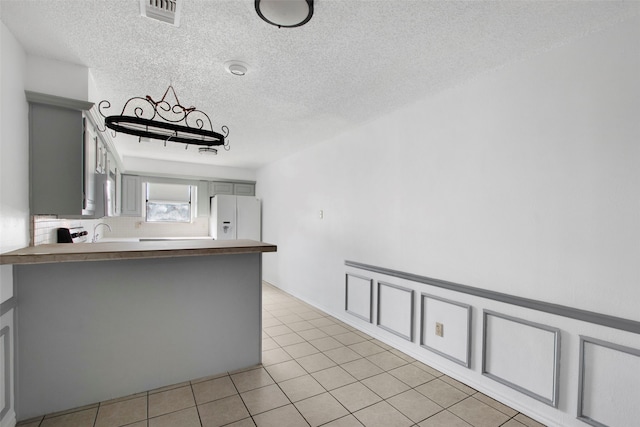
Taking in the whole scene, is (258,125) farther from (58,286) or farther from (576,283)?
(576,283)

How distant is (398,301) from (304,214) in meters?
2.25

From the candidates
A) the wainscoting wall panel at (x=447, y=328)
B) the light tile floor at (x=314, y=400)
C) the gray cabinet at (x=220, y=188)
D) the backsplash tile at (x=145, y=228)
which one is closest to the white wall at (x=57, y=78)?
the backsplash tile at (x=145, y=228)

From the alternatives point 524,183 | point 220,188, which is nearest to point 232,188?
point 220,188

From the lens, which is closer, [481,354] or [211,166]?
[481,354]

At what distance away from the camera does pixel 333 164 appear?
4.23 metres

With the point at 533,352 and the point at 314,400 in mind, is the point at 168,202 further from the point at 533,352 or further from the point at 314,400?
the point at 533,352

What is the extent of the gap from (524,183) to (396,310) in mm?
1721

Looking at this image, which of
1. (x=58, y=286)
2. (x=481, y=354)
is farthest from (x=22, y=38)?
(x=481, y=354)

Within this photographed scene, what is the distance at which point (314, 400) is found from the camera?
7.55 feet

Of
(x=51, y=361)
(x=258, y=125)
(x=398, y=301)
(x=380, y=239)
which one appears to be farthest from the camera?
(x=258, y=125)

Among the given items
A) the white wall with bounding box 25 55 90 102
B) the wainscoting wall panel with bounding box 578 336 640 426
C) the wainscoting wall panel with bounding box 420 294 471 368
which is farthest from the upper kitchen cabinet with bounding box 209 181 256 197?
the wainscoting wall panel with bounding box 578 336 640 426

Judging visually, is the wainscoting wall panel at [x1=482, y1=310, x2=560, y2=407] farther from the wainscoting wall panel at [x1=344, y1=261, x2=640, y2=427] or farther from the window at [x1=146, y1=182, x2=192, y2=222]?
the window at [x1=146, y1=182, x2=192, y2=222]

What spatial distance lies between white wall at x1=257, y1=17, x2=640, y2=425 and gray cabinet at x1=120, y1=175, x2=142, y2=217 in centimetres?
418

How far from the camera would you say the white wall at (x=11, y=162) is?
1783 mm
